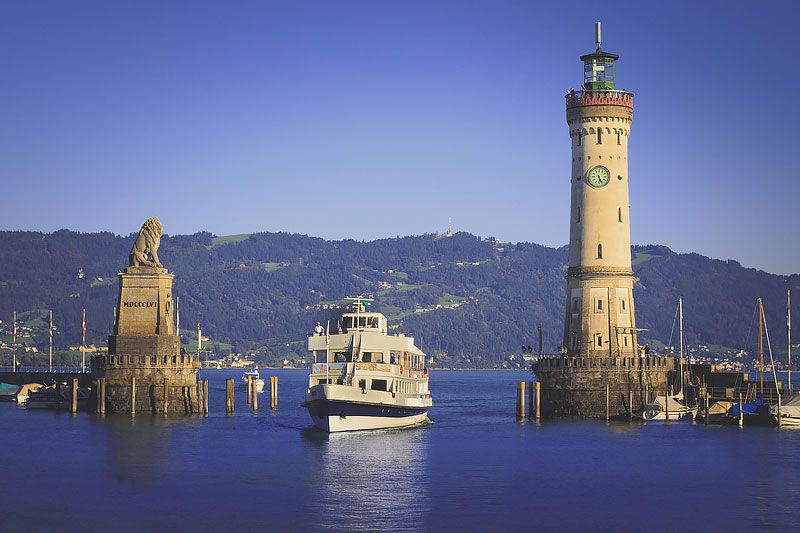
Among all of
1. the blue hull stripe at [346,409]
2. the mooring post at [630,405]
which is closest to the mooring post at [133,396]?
the blue hull stripe at [346,409]

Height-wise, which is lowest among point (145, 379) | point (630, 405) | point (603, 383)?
point (630, 405)

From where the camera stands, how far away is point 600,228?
107 metres

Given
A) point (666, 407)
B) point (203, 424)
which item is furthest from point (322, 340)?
point (666, 407)

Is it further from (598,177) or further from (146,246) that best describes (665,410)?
(146,246)

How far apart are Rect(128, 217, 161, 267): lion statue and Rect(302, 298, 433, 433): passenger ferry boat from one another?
22.2 metres

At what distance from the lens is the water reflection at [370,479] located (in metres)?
57.1

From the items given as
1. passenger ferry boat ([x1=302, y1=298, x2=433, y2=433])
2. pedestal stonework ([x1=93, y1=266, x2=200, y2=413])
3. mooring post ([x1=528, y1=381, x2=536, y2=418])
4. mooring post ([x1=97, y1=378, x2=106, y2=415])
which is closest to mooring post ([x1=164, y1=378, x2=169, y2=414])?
pedestal stonework ([x1=93, y1=266, x2=200, y2=413])

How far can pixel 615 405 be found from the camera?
103188 millimetres

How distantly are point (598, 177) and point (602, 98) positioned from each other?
7603 millimetres

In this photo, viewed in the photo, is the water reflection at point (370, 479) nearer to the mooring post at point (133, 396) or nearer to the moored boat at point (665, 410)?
the mooring post at point (133, 396)

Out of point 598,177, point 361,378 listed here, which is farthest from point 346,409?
point 598,177

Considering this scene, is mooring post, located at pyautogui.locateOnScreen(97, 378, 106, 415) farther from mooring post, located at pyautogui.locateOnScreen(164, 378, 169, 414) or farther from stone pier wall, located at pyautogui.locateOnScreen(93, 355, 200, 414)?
mooring post, located at pyautogui.locateOnScreen(164, 378, 169, 414)

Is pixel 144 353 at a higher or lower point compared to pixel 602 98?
lower

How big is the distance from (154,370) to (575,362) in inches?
1546
